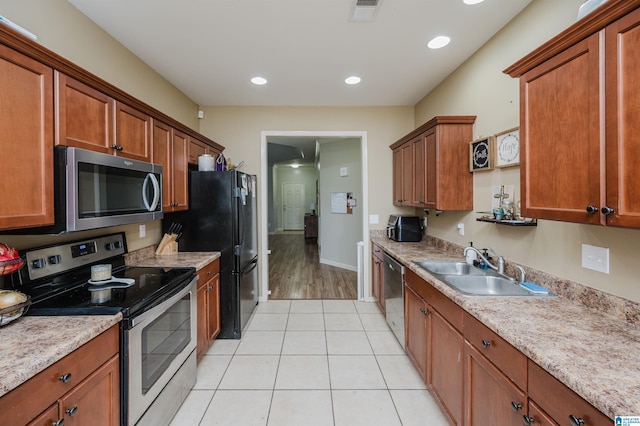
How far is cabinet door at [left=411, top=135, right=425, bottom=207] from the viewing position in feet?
9.68

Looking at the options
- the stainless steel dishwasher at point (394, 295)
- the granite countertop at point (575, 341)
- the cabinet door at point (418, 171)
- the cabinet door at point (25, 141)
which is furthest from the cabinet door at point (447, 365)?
the cabinet door at point (25, 141)

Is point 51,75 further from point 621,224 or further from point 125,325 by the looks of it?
point 621,224

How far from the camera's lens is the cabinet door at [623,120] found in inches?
39.7

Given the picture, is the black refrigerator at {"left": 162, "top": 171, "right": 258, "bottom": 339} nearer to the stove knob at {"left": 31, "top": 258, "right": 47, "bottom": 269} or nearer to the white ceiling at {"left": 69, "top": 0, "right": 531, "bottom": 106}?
the white ceiling at {"left": 69, "top": 0, "right": 531, "bottom": 106}

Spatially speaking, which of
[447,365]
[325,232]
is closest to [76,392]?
[447,365]

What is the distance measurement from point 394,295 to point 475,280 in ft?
2.92

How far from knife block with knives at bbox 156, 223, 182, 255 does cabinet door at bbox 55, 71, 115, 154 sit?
A: 1199 millimetres

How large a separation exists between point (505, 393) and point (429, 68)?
282 centimetres

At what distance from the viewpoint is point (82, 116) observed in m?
1.61

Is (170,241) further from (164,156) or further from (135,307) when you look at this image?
(135,307)

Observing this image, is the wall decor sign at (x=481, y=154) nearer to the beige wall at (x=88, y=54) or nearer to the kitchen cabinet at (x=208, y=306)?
the kitchen cabinet at (x=208, y=306)

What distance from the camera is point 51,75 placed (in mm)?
1398

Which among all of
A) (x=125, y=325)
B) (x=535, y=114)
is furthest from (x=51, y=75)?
(x=535, y=114)

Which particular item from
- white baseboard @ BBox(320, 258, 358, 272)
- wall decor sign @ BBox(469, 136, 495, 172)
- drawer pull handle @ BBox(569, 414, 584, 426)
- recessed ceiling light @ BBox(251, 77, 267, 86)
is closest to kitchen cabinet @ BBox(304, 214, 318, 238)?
white baseboard @ BBox(320, 258, 358, 272)
